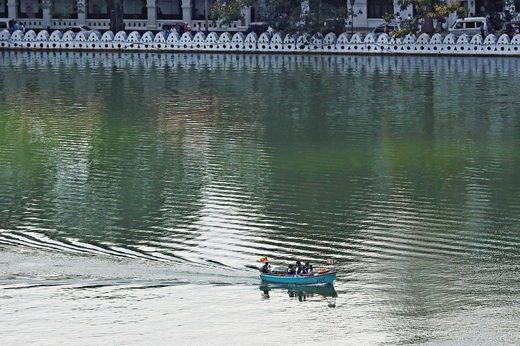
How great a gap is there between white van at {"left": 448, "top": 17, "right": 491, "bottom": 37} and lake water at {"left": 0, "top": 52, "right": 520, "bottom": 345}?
22.1 metres

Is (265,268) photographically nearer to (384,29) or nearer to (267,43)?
(267,43)

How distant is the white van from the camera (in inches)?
3964

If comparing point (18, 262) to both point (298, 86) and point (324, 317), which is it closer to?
point (324, 317)

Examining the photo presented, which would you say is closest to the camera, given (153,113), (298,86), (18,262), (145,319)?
(145,319)

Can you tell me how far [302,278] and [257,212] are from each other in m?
9.48

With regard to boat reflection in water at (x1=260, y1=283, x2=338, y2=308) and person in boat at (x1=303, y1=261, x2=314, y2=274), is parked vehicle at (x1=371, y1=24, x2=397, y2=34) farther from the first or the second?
boat reflection in water at (x1=260, y1=283, x2=338, y2=308)

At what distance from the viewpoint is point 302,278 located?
34.8 meters

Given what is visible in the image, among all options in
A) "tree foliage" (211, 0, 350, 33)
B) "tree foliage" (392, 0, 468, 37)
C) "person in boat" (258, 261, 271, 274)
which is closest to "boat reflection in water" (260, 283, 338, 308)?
"person in boat" (258, 261, 271, 274)

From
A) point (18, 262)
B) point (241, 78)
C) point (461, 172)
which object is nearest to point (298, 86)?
point (241, 78)

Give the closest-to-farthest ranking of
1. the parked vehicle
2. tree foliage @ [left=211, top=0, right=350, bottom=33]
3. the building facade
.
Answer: tree foliage @ [left=211, top=0, right=350, bottom=33] → the parked vehicle → the building facade

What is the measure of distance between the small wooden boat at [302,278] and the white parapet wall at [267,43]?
64.7 m

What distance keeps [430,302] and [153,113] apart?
3762 centimetres

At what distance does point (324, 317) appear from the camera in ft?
109

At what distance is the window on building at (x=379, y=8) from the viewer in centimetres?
11288
